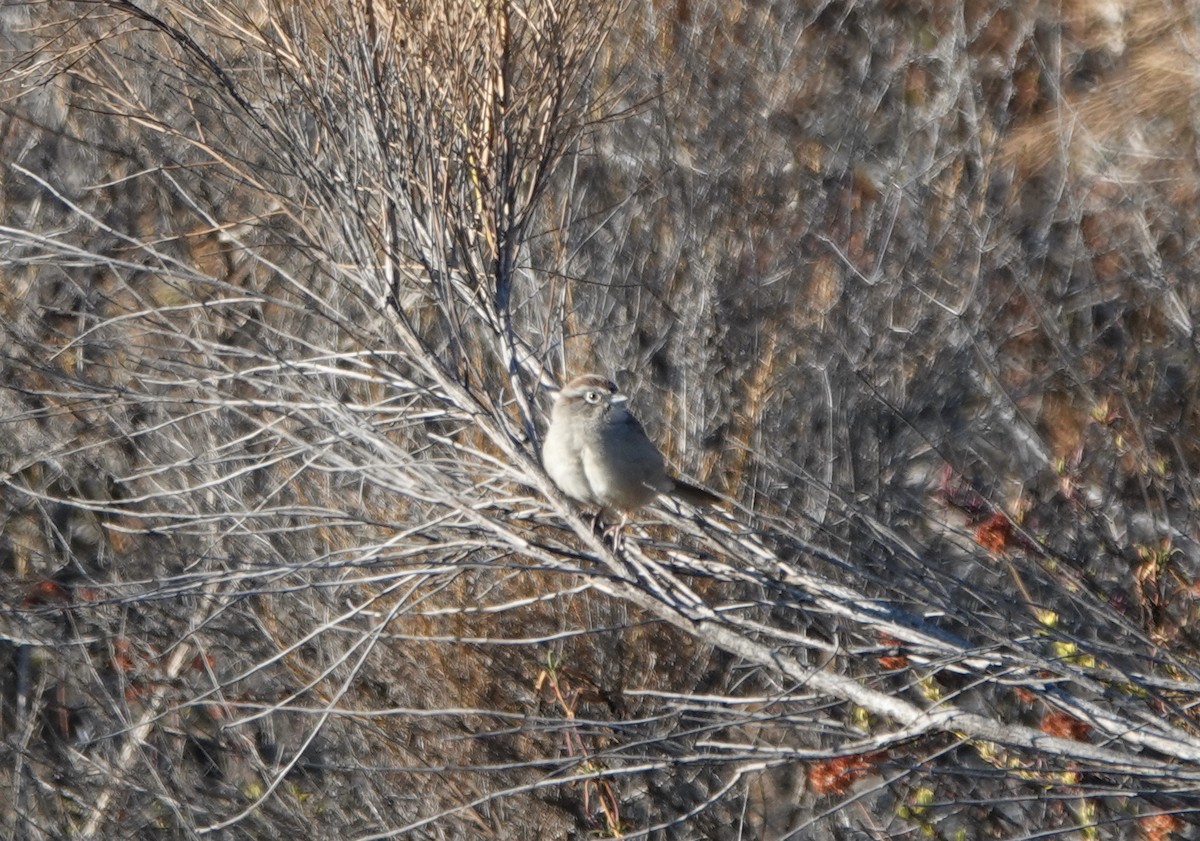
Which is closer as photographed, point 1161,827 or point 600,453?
point 1161,827

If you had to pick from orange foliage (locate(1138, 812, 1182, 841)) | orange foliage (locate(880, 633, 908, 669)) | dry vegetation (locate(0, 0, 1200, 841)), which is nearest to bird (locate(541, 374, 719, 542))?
dry vegetation (locate(0, 0, 1200, 841))

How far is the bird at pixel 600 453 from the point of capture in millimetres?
4746

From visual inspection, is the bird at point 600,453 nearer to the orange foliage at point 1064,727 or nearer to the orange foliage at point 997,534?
the orange foliage at point 997,534

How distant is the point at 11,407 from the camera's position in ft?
23.5

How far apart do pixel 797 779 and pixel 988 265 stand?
2743 mm

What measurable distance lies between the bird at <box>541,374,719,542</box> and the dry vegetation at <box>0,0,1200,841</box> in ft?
0.67

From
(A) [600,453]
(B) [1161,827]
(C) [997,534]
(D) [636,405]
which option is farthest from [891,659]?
(D) [636,405]

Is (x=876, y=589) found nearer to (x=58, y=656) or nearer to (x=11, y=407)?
(x=58, y=656)

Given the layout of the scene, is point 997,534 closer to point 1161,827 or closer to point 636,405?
point 1161,827

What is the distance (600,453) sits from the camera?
186 inches

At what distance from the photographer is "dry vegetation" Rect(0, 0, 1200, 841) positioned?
384cm

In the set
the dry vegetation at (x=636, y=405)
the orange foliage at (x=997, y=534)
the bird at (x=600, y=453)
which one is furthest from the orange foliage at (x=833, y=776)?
the bird at (x=600, y=453)

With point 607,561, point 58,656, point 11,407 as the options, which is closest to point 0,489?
point 11,407

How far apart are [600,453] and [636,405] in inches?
72.1
